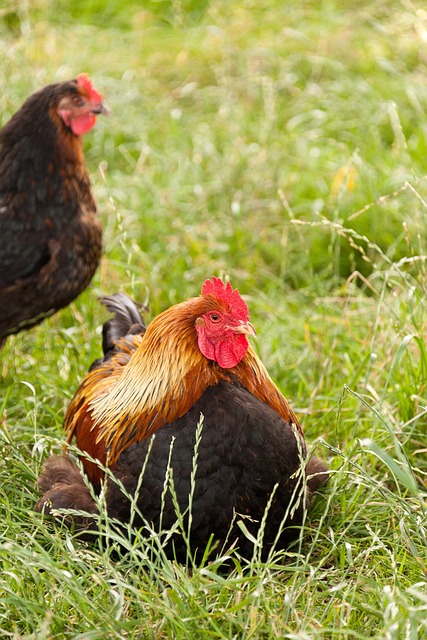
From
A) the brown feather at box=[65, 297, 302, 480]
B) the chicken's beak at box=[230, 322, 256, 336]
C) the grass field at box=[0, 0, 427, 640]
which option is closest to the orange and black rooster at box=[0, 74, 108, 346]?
the grass field at box=[0, 0, 427, 640]

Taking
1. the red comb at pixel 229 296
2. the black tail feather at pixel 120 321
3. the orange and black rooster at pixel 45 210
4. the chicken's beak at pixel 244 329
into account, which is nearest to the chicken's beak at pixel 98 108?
the orange and black rooster at pixel 45 210

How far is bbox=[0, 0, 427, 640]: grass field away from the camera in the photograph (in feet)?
9.17

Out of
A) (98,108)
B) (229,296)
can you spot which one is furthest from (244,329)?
(98,108)

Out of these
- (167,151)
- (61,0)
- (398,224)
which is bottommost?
A: (398,224)

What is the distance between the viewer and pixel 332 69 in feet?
24.5

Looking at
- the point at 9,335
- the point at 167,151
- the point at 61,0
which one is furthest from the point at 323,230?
the point at 61,0

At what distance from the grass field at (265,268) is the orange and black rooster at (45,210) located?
9.3 inches

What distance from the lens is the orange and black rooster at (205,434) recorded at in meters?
3.11

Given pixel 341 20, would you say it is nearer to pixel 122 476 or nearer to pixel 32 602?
pixel 122 476

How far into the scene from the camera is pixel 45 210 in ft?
14.5

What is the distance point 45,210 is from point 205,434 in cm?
178

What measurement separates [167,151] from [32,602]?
4.39 m

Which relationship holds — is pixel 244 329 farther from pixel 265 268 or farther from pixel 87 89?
pixel 265 268

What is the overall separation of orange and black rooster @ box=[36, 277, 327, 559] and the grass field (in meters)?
0.17
